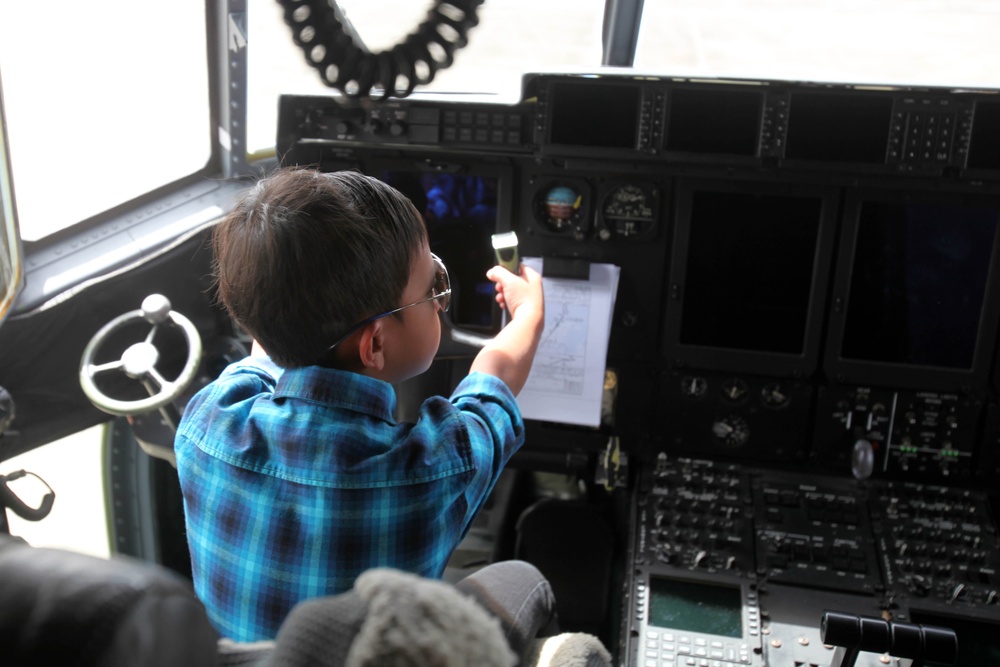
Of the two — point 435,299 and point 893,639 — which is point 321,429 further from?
point 893,639

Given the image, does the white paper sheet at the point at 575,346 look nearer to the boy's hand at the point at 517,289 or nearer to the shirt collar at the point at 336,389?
the boy's hand at the point at 517,289

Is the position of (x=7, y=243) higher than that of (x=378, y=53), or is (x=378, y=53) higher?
(x=378, y=53)

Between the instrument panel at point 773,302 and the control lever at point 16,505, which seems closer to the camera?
the control lever at point 16,505

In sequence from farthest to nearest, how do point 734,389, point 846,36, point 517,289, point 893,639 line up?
point 846,36 → point 734,389 → point 517,289 → point 893,639

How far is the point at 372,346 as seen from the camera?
46.4 inches

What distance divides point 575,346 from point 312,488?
3.56 feet

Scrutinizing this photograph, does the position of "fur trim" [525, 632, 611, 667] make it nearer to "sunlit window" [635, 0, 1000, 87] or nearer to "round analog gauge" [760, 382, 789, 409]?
"round analog gauge" [760, 382, 789, 409]

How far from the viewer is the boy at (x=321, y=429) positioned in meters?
1.06

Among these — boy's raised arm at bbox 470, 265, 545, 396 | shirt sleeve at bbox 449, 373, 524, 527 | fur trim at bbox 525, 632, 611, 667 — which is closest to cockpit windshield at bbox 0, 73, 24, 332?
boy's raised arm at bbox 470, 265, 545, 396

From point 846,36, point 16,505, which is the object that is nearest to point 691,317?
point 16,505

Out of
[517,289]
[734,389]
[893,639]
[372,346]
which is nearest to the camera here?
[372,346]

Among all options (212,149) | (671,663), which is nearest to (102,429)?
(212,149)

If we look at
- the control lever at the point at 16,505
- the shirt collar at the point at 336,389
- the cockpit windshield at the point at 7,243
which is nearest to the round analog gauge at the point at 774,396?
the shirt collar at the point at 336,389

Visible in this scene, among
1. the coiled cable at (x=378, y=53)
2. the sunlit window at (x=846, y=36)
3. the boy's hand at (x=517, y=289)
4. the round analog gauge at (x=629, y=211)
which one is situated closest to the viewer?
the boy's hand at (x=517, y=289)
